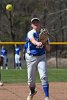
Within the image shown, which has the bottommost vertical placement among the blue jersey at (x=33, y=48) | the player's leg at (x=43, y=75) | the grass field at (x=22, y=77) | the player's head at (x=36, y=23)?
the grass field at (x=22, y=77)

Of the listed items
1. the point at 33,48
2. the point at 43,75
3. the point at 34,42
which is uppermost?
the point at 34,42

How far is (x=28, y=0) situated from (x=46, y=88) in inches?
1738

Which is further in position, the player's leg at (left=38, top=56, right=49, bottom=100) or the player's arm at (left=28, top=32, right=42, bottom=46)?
the player's leg at (left=38, top=56, right=49, bottom=100)

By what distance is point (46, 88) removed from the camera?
8.89 meters

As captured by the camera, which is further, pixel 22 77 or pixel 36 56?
pixel 22 77

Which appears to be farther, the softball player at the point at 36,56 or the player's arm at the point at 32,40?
the softball player at the point at 36,56

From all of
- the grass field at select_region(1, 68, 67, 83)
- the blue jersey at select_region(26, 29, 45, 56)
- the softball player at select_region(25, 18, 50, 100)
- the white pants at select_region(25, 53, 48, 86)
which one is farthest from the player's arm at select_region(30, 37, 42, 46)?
the grass field at select_region(1, 68, 67, 83)

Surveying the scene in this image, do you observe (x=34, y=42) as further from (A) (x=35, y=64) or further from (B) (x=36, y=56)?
(A) (x=35, y=64)

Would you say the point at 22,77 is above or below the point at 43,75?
below

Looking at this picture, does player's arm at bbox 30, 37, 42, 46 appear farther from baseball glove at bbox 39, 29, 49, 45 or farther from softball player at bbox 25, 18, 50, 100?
baseball glove at bbox 39, 29, 49, 45

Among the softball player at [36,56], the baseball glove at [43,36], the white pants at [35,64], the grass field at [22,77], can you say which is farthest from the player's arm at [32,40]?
the grass field at [22,77]

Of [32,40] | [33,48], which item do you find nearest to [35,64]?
[33,48]

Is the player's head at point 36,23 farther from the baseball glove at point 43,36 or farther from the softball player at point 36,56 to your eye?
the baseball glove at point 43,36

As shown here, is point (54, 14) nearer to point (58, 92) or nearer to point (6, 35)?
point (6, 35)
